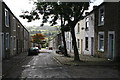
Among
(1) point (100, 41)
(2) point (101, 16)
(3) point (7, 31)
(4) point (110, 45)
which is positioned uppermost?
(2) point (101, 16)

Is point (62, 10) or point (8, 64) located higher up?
point (62, 10)

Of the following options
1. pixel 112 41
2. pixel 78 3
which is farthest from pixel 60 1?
pixel 112 41

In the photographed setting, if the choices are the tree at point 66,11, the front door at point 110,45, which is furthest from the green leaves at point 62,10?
the front door at point 110,45

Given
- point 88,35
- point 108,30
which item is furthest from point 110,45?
point 88,35

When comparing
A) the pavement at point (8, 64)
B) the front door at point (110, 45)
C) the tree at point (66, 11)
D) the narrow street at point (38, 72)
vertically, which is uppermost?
the tree at point (66, 11)

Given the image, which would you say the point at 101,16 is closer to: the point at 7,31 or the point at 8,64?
the point at 7,31

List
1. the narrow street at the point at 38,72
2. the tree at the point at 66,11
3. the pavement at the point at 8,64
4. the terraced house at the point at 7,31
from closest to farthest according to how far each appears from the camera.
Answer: the narrow street at the point at 38,72 < the pavement at the point at 8,64 < the tree at the point at 66,11 < the terraced house at the point at 7,31

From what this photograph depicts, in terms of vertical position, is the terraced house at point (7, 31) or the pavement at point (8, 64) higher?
the terraced house at point (7, 31)

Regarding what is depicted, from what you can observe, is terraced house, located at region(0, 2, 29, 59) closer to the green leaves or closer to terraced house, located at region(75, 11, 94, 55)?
the green leaves

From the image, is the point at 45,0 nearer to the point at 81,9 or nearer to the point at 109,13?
the point at 81,9

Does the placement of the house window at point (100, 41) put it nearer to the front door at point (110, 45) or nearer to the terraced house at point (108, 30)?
the terraced house at point (108, 30)

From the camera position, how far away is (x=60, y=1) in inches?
679

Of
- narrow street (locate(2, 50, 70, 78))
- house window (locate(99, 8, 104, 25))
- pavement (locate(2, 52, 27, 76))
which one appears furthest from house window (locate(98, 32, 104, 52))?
pavement (locate(2, 52, 27, 76))

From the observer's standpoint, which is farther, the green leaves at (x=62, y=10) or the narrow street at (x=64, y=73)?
the green leaves at (x=62, y=10)
